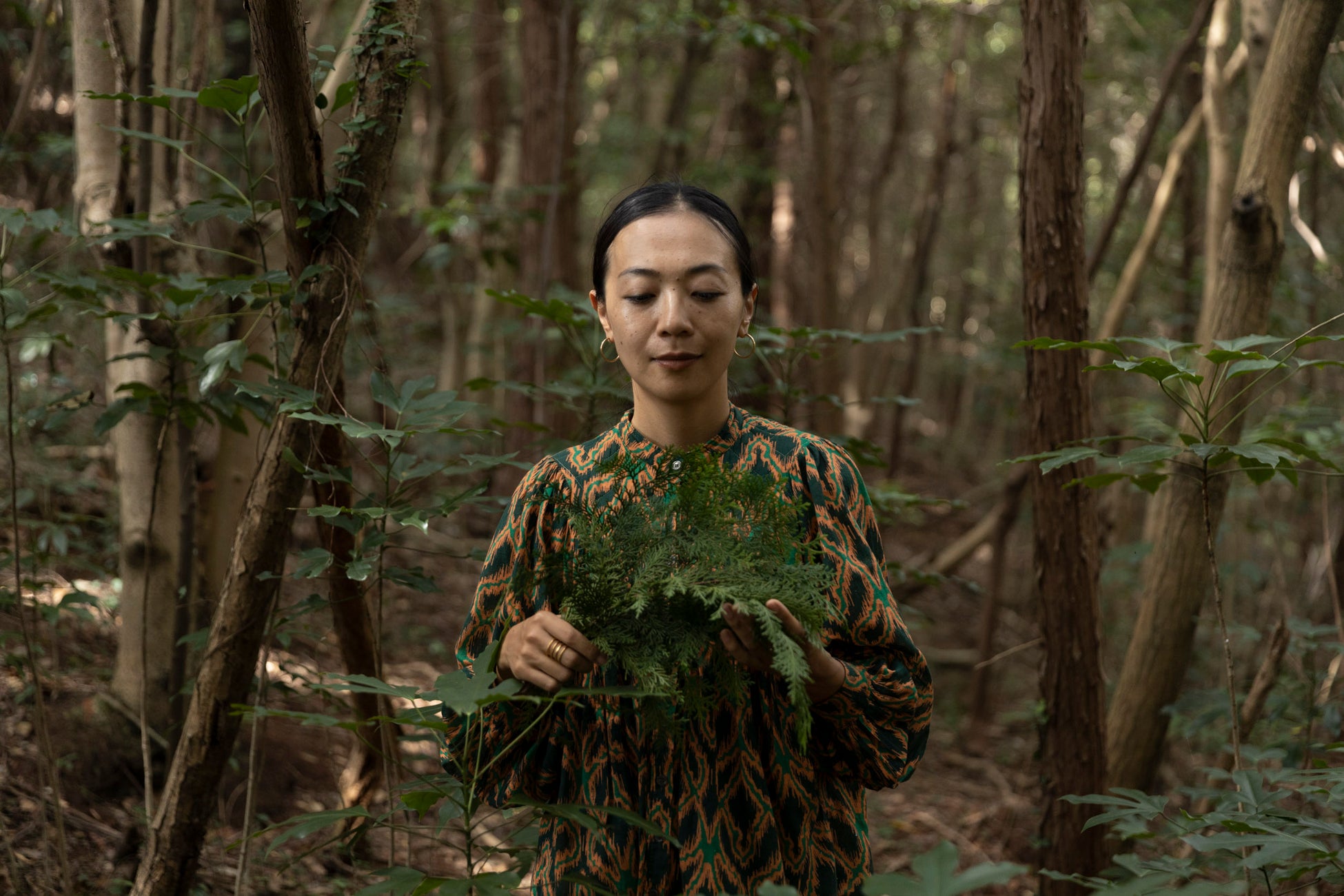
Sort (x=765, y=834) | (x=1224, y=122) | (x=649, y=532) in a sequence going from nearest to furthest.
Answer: (x=649, y=532) → (x=765, y=834) → (x=1224, y=122)

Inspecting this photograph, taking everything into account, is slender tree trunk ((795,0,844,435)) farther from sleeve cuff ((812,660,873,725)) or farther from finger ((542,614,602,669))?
finger ((542,614,602,669))

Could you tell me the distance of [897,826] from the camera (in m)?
5.34

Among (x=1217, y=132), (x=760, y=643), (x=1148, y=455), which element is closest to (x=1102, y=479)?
(x=1148, y=455)

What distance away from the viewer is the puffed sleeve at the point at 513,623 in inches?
63.9

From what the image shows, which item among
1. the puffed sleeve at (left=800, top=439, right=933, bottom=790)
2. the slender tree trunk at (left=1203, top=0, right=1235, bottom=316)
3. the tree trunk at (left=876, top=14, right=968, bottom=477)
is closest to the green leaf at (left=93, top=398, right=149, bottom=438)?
the puffed sleeve at (left=800, top=439, right=933, bottom=790)

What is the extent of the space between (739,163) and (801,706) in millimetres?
7599

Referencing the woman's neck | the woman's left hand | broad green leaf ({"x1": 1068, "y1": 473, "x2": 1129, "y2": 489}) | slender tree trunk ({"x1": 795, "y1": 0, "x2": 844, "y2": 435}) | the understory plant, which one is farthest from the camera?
slender tree trunk ({"x1": 795, "y1": 0, "x2": 844, "y2": 435})

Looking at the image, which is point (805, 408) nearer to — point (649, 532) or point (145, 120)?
point (145, 120)

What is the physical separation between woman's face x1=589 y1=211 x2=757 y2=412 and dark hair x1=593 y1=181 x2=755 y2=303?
25 millimetres

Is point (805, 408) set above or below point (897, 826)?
above

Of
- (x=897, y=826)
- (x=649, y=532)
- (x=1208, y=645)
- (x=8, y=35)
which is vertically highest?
(x=8, y=35)

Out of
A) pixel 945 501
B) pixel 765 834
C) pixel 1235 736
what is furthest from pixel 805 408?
pixel 765 834

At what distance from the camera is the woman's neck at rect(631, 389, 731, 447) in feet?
5.81

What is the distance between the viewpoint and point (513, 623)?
5.16 feet
